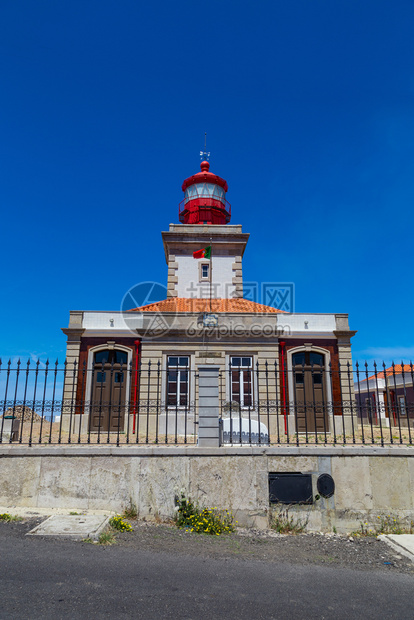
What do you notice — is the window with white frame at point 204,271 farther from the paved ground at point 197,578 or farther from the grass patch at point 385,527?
the paved ground at point 197,578

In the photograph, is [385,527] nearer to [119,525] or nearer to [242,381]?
[119,525]

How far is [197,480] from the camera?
7441 mm

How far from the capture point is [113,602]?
4.17 meters

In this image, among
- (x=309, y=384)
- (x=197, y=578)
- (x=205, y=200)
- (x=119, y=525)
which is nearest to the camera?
(x=197, y=578)

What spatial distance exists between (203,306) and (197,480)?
491 inches

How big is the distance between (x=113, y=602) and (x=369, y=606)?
8.88ft

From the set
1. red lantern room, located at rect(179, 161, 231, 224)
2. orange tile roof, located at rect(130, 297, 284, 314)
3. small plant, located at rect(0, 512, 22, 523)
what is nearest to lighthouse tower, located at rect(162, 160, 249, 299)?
orange tile roof, located at rect(130, 297, 284, 314)

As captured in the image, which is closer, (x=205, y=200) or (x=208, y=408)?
(x=208, y=408)

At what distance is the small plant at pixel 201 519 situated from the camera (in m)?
6.89

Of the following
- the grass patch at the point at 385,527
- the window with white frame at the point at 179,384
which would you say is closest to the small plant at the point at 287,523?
the grass patch at the point at 385,527

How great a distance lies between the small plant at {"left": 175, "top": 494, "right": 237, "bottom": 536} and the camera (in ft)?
22.6

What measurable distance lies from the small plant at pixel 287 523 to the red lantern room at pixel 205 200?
64.5 ft

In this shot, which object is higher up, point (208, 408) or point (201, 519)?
point (208, 408)

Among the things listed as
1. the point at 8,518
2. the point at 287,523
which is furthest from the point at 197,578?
the point at 8,518
